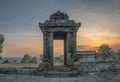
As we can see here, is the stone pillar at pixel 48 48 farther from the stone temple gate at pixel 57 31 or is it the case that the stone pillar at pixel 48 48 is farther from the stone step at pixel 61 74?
the stone step at pixel 61 74

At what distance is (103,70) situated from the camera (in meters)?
19.6

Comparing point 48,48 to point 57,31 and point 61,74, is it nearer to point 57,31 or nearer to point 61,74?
point 57,31

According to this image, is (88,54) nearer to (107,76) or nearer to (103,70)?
(103,70)

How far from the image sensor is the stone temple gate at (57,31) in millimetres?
19719

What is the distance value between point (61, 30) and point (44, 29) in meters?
1.45

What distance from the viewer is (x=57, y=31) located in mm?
19844

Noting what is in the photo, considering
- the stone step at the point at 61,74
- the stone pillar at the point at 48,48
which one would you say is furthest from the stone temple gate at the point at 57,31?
the stone step at the point at 61,74

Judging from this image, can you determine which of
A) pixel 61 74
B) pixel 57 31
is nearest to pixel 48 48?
pixel 57 31

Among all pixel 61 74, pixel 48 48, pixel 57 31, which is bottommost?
pixel 61 74

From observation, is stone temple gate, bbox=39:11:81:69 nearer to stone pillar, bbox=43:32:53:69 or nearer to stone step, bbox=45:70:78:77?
stone pillar, bbox=43:32:53:69

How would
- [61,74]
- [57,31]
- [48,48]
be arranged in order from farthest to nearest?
[48,48], [57,31], [61,74]

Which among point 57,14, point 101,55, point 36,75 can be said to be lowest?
point 36,75

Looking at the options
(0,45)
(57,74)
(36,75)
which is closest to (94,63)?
(57,74)

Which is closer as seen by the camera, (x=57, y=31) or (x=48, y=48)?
(x=57, y=31)
